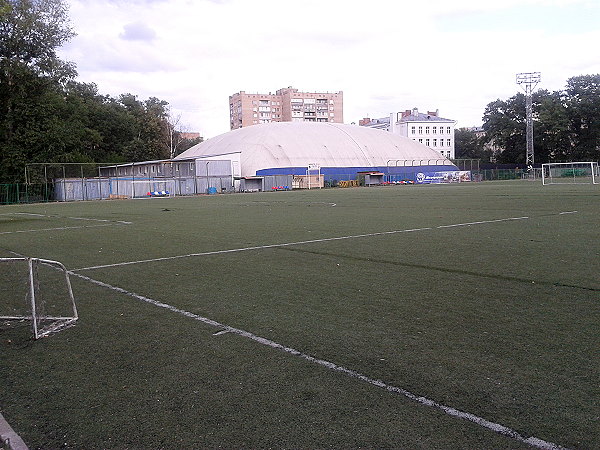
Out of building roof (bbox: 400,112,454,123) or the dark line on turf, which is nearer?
the dark line on turf

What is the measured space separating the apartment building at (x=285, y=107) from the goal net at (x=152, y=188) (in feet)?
364

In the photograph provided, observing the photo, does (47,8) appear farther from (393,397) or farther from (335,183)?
(393,397)

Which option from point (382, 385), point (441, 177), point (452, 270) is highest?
point (441, 177)

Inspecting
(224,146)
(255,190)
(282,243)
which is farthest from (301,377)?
(224,146)

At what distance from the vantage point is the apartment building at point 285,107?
16688 cm

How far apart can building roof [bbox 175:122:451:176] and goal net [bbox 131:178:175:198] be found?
17032 mm

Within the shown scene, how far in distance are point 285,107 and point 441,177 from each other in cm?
9565

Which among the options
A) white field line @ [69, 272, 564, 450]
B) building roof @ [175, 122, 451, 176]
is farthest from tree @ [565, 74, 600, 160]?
white field line @ [69, 272, 564, 450]

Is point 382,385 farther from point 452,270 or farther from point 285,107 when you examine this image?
point 285,107

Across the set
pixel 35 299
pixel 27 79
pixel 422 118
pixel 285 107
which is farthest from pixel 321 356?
pixel 285 107

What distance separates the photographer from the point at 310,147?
264 feet

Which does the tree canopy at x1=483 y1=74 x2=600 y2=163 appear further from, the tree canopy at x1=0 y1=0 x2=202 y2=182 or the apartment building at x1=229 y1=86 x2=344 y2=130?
the apartment building at x1=229 y1=86 x2=344 y2=130

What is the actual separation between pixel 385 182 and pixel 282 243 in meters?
65.3

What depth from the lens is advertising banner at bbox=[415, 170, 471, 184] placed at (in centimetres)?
7956
